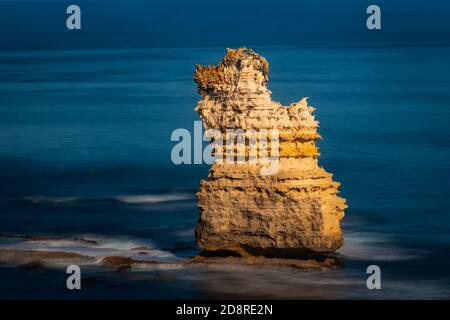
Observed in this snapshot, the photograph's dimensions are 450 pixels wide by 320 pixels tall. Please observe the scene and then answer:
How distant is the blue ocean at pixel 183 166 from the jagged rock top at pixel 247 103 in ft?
13.1

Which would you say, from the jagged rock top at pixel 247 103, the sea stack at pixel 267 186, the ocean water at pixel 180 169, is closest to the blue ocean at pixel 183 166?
the ocean water at pixel 180 169

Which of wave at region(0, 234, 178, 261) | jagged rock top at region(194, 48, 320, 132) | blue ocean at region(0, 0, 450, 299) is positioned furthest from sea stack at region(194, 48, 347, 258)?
wave at region(0, 234, 178, 261)

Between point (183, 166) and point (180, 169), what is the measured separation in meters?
0.89

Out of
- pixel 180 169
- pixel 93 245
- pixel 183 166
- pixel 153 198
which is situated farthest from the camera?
pixel 183 166

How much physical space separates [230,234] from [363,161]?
77.7 ft

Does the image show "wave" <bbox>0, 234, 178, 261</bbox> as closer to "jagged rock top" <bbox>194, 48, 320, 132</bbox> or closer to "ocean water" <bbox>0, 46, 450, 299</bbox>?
"ocean water" <bbox>0, 46, 450, 299</bbox>

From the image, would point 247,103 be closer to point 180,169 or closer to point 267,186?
point 267,186

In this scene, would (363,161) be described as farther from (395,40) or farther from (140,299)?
(395,40)

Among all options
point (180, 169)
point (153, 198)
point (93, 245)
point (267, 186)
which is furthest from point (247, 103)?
point (180, 169)

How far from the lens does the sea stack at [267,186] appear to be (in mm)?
67562

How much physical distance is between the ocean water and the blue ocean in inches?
3.4

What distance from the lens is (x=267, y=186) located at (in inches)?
2662

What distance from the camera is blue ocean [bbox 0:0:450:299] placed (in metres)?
66.6

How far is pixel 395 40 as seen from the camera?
170 meters
